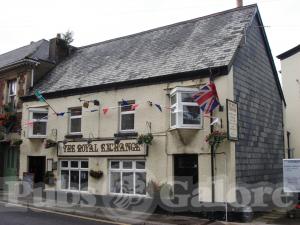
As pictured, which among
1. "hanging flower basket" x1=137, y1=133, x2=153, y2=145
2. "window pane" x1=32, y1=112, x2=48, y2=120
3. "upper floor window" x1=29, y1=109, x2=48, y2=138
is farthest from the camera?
"window pane" x1=32, y1=112, x2=48, y2=120

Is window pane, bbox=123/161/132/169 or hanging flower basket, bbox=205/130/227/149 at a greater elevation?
hanging flower basket, bbox=205/130/227/149

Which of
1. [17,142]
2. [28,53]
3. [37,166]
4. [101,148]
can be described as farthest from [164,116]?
[28,53]

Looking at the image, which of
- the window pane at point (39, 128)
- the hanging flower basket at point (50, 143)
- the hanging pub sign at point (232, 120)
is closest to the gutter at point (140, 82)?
the hanging pub sign at point (232, 120)

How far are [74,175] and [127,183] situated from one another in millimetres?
3155

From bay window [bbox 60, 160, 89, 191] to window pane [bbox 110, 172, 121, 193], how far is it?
4.67 ft

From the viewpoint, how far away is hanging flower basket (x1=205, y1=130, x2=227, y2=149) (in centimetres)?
1344

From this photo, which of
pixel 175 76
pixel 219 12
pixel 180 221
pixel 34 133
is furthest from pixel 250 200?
pixel 34 133

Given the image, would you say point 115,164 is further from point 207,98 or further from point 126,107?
point 207,98

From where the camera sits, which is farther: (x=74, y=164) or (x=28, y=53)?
(x=28, y=53)

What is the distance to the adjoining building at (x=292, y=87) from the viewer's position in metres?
24.8

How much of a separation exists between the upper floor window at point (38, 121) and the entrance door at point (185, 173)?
26.0 feet

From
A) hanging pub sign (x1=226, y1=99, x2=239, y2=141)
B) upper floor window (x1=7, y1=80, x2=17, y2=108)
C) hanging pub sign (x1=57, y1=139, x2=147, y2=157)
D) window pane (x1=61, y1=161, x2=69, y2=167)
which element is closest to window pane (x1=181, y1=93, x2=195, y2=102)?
hanging pub sign (x1=226, y1=99, x2=239, y2=141)

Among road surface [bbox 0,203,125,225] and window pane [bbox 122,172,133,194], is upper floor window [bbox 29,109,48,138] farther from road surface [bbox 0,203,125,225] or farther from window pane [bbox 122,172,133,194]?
window pane [bbox 122,172,133,194]

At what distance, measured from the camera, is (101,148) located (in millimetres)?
17094
